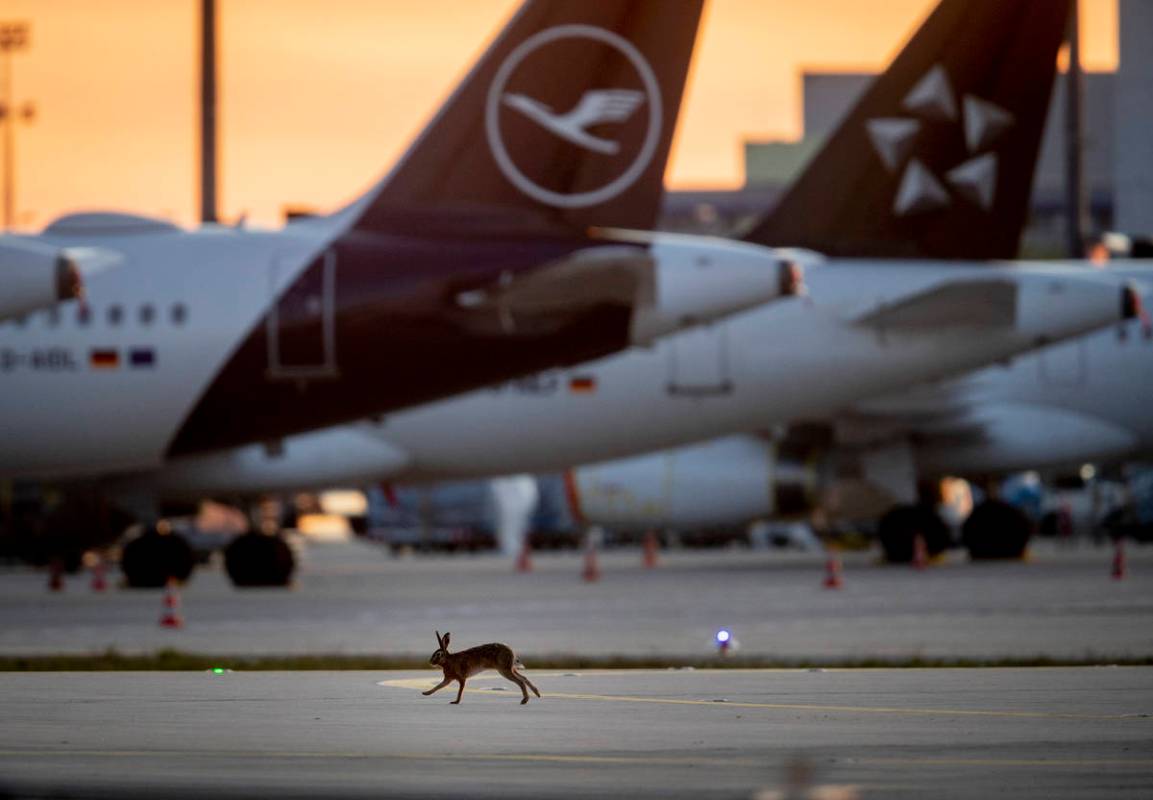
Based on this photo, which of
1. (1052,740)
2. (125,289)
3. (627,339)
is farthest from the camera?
(125,289)

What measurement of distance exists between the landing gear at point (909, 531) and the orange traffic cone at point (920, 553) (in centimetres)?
9

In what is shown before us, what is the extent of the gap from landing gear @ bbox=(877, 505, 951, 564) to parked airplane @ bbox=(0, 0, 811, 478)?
10719 millimetres

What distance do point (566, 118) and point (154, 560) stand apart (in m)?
8.52

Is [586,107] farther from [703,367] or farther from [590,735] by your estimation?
[590,735]

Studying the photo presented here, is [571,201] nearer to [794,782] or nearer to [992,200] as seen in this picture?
[992,200]

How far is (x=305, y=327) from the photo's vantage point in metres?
23.5

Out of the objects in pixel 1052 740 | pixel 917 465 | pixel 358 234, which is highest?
pixel 358 234

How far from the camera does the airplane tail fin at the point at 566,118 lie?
2283 centimetres

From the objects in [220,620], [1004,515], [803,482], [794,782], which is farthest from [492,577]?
[794,782]

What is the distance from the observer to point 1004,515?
1302 inches

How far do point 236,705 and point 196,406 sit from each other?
44.6ft

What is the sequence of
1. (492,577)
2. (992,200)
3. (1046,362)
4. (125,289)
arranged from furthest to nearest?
(1046,362) < (492,577) < (992,200) < (125,289)

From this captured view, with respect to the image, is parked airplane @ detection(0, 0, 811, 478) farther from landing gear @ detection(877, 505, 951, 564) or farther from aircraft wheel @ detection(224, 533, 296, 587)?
landing gear @ detection(877, 505, 951, 564)

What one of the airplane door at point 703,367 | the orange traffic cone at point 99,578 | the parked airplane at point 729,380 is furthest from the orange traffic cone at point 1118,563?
the orange traffic cone at point 99,578
